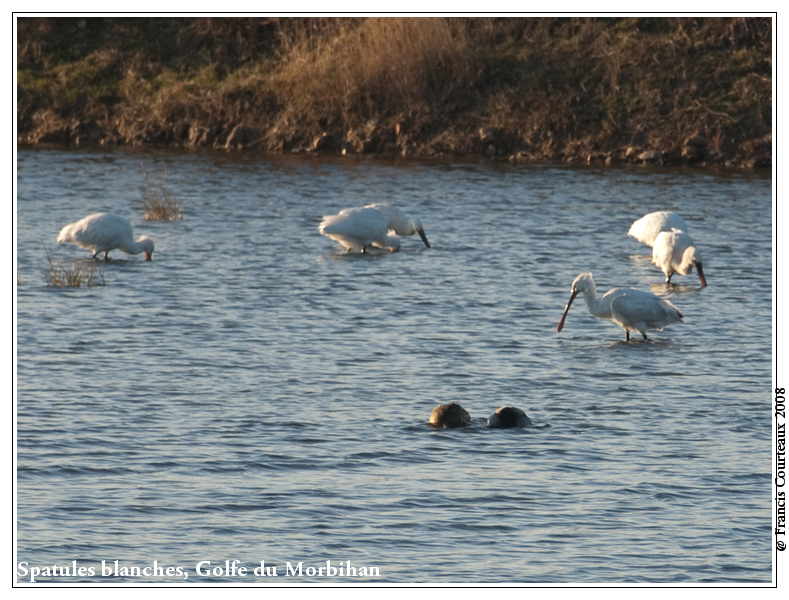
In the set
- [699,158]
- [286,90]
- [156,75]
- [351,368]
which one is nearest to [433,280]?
[351,368]

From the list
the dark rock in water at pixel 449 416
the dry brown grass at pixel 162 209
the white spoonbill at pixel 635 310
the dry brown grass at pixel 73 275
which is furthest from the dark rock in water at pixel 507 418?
the dry brown grass at pixel 162 209

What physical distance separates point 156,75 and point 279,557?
101 feet

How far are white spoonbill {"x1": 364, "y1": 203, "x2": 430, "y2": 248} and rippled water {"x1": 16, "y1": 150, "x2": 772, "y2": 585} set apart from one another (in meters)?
0.33

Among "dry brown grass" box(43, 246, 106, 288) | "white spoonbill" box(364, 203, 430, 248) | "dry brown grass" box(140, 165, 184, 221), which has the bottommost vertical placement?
"dry brown grass" box(43, 246, 106, 288)

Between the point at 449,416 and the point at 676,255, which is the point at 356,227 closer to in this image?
the point at 676,255

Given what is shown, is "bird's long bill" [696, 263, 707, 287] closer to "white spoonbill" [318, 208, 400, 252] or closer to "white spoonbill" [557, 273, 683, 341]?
"white spoonbill" [557, 273, 683, 341]

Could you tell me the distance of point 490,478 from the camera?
9.41 metres

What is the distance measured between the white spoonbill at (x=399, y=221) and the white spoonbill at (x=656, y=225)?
135 inches

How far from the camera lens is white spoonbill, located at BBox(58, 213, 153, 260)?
18.4 metres

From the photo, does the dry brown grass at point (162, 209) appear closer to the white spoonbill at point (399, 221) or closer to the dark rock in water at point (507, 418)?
the white spoonbill at point (399, 221)

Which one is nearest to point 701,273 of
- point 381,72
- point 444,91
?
point 444,91

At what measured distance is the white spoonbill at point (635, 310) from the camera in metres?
14.1

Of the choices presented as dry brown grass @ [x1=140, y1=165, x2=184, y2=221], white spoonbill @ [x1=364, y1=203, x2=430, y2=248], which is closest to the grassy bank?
dry brown grass @ [x1=140, y1=165, x2=184, y2=221]

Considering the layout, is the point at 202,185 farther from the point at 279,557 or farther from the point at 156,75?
the point at 279,557
